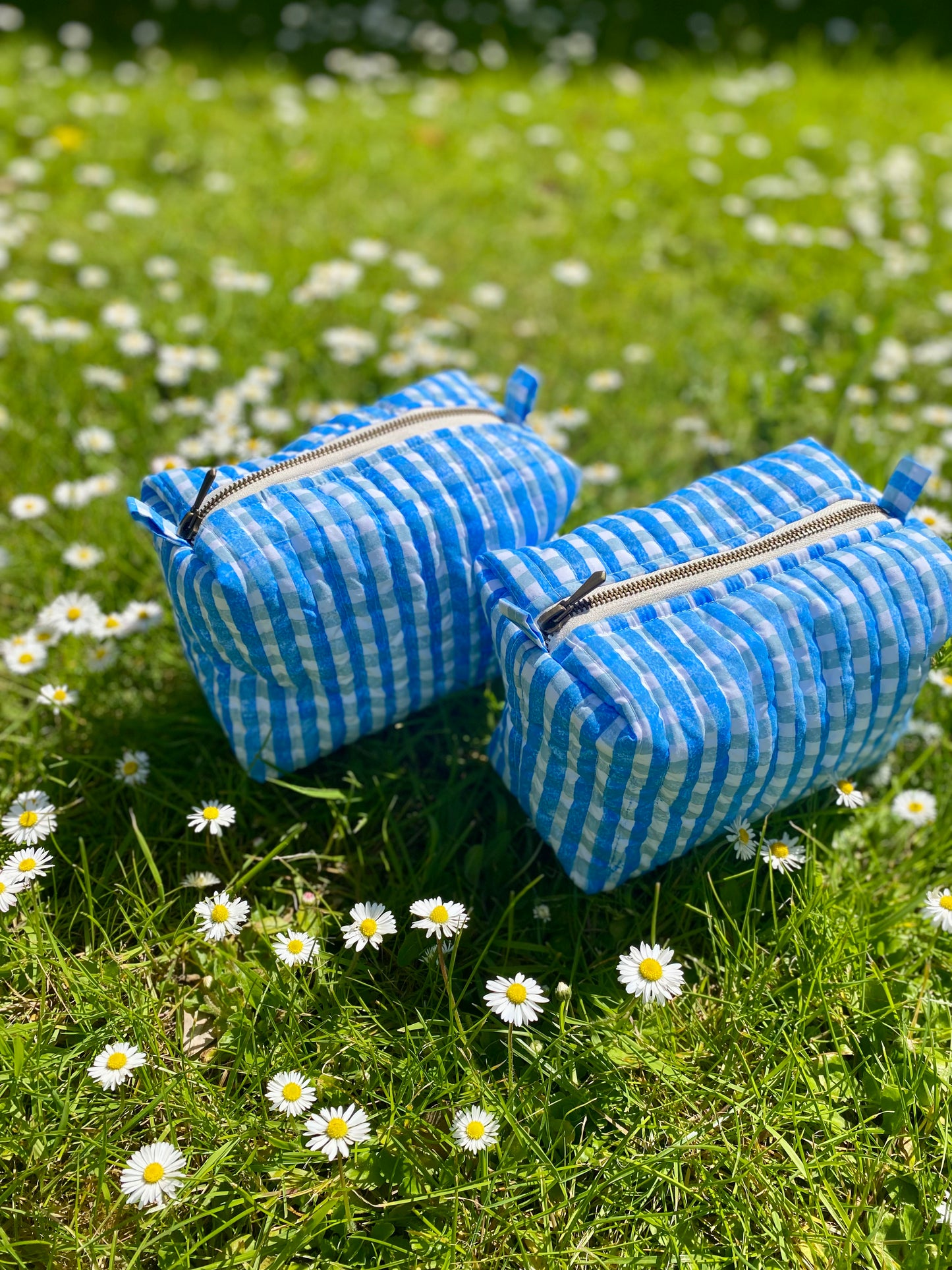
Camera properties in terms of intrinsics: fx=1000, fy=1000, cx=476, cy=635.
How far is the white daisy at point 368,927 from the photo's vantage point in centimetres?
202

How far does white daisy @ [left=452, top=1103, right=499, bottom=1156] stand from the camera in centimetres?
181

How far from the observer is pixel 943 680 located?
2.62 m

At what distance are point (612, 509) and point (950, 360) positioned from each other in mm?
1814

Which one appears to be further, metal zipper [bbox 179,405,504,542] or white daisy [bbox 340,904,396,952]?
metal zipper [bbox 179,405,504,542]

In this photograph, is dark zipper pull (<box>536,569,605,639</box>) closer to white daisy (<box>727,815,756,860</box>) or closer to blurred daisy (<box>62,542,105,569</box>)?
white daisy (<box>727,815,756,860</box>)

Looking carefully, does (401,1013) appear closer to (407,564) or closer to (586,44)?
(407,564)

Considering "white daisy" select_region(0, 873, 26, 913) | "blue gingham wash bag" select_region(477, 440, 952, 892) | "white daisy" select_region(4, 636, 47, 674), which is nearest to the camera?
"blue gingham wash bag" select_region(477, 440, 952, 892)

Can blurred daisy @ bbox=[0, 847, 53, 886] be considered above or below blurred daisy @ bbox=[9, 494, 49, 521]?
below

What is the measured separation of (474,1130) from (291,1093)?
0.35 m

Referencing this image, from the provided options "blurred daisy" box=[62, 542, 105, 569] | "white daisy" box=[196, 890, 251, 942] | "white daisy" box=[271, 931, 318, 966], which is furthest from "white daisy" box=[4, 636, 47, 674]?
"white daisy" box=[271, 931, 318, 966]

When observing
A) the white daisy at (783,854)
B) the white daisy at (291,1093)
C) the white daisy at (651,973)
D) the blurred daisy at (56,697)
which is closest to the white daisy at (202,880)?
the white daisy at (291,1093)

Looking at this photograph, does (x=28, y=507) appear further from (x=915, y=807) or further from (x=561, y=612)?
(x=915, y=807)

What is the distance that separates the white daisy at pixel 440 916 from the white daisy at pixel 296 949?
24 cm

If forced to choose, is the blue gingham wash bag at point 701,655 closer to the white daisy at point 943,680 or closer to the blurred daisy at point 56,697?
the white daisy at point 943,680
